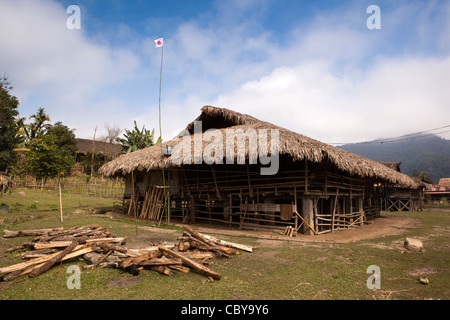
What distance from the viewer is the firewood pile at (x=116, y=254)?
4.75 meters

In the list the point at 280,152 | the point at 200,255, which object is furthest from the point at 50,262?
the point at 280,152

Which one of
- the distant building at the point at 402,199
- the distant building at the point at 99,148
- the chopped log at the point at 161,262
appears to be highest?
the distant building at the point at 99,148

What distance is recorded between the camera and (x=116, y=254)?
5457 mm

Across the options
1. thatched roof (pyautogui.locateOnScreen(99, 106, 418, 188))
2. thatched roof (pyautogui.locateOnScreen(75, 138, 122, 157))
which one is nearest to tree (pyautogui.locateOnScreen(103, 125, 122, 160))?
thatched roof (pyautogui.locateOnScreen(75, 138, 122, 157))

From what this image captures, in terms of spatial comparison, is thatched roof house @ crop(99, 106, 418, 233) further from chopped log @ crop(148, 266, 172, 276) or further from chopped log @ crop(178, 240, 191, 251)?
chopped log @ crop(148, 266, 172, 276)

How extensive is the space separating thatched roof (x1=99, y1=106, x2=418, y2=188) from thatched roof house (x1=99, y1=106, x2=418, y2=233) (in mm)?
36

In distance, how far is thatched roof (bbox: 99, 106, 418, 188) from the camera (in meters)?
9.51

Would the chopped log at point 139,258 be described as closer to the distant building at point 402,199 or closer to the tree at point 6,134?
the tree at point 6,134

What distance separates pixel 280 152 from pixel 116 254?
6216 mm

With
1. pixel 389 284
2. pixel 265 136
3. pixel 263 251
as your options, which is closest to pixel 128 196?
pixel 265 136

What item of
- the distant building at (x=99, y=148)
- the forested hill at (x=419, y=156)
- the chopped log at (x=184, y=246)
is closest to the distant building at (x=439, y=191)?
the chopped log at (x=184, y=246)

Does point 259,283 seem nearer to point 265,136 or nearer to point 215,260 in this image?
point 215,260

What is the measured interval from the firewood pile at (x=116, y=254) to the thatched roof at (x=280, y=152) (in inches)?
174
